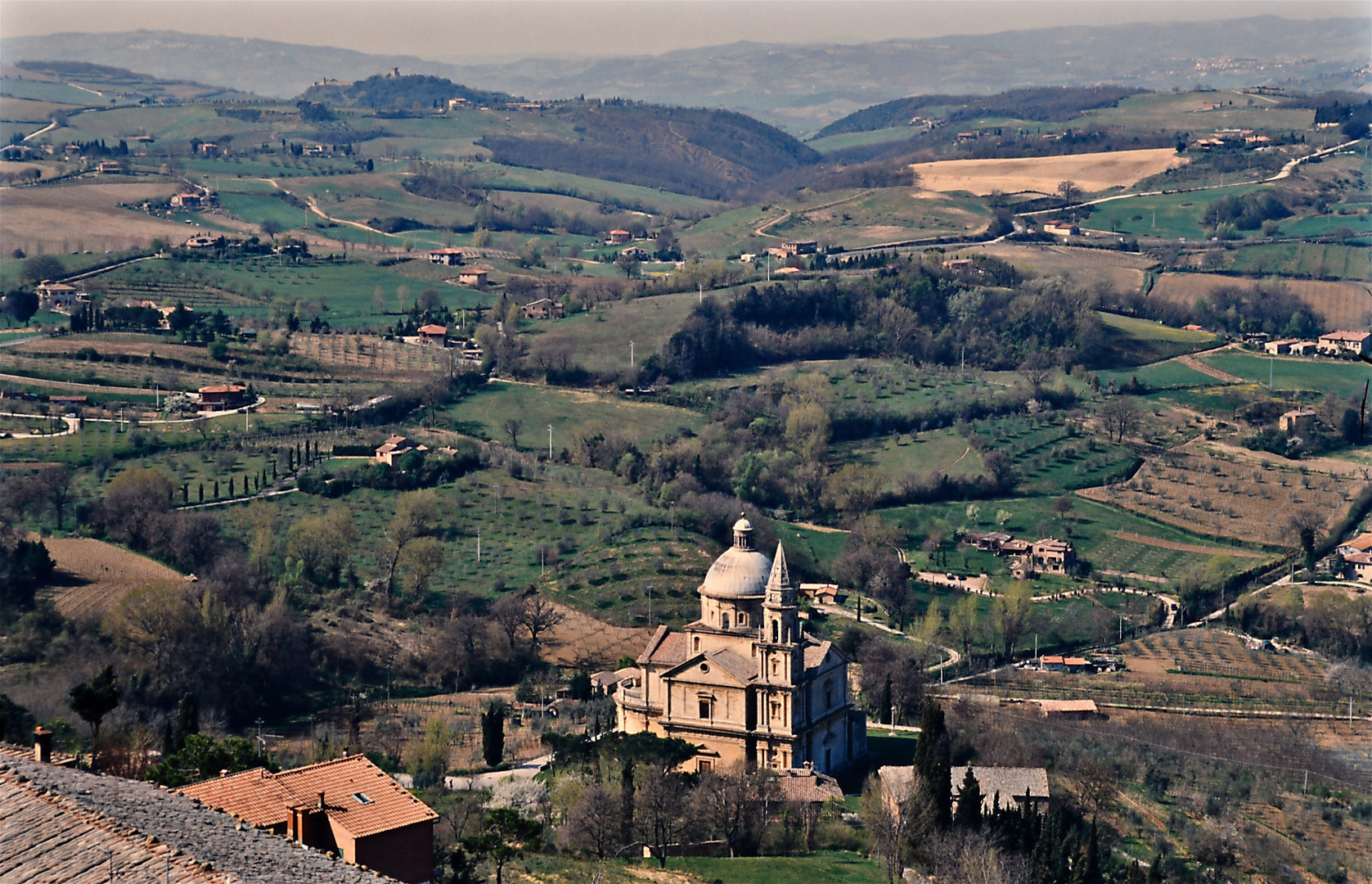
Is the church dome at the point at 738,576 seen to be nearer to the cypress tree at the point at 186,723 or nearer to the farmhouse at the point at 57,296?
the cypress tree at the point at 186,723

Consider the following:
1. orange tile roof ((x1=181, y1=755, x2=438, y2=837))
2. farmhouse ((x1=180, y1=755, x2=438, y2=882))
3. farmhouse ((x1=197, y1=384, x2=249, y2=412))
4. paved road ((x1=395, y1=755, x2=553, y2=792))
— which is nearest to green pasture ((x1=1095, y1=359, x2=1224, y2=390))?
farmhouse ((x1=197, y1=384, x2=249, y2=412))

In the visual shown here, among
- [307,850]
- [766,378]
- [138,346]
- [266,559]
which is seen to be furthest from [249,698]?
[766,378]

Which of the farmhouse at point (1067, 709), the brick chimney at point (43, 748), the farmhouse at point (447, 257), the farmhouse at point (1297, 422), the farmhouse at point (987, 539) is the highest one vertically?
the brick chimney at point (43, 748)

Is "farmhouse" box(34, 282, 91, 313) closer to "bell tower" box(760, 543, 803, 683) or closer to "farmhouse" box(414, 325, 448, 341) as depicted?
"farmhouse" box(414, 325, 448, 341)

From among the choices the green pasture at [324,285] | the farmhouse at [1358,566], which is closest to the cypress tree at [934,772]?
the farmhouse at [1358,566]

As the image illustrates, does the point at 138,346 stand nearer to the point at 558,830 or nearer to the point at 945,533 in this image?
the point at 945,533

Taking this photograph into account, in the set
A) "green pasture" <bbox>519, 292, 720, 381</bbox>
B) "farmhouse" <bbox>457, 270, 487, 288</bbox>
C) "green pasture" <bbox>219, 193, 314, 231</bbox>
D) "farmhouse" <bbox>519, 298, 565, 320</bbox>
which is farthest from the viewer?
"green pasture" <bbox>219, 193, 314, 231</bbox>

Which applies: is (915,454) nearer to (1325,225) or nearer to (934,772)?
(934,772)
